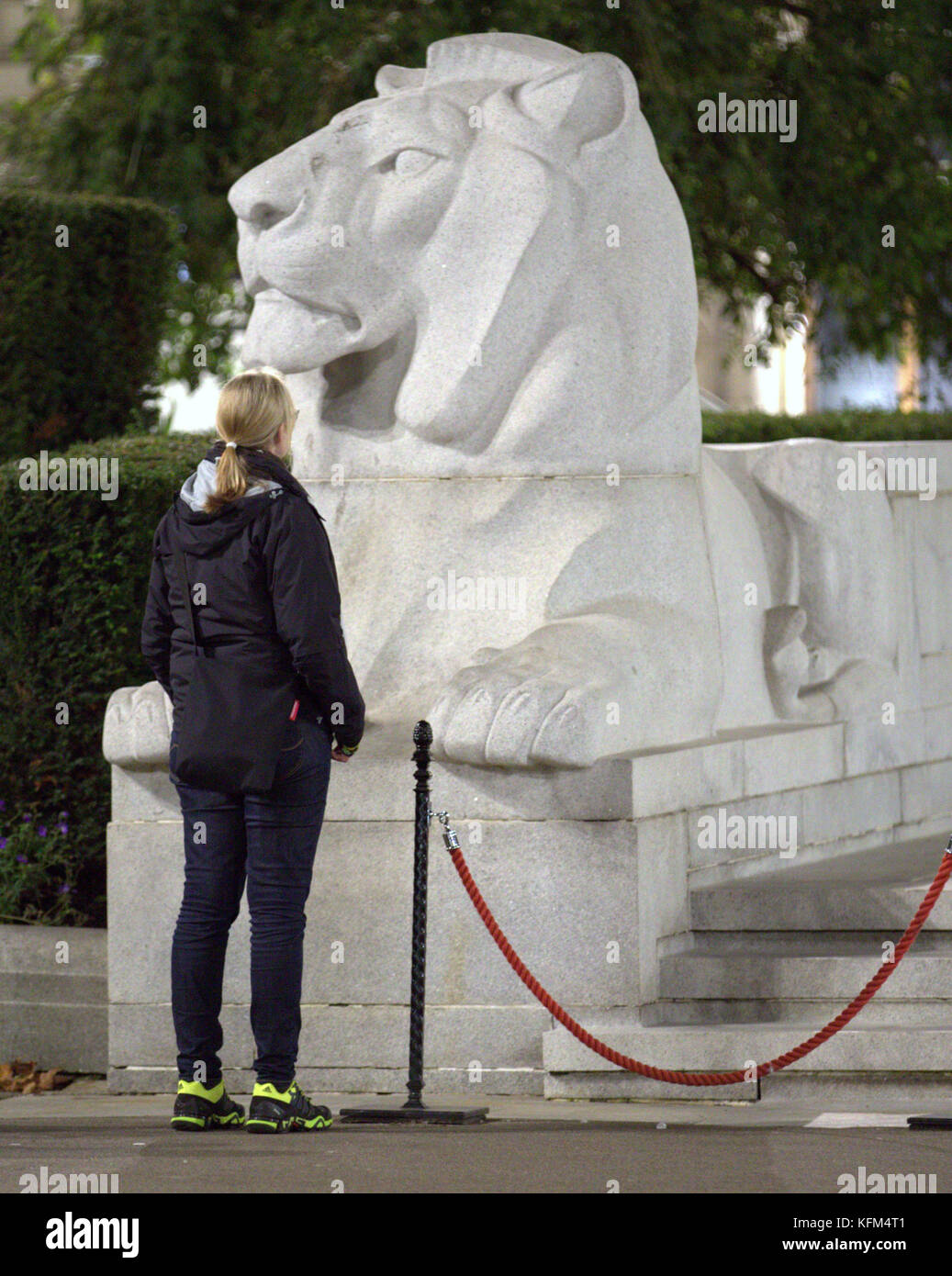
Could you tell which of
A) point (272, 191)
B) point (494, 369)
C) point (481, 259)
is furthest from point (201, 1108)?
point (272, 191)

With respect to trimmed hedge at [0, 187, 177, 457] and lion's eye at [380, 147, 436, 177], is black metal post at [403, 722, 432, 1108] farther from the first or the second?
trimmed hedge at [0, 187, 177, 457]

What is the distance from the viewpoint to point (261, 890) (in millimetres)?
6367

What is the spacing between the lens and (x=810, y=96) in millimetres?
13445

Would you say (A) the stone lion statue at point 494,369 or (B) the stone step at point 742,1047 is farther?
(A) the stone lion statue at point 494,369

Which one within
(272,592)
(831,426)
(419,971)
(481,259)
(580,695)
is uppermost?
(831,426)

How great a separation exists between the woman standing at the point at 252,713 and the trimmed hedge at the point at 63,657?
93.2 inches

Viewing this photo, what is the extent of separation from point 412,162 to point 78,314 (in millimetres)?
2990

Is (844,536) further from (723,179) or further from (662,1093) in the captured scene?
(723,179)

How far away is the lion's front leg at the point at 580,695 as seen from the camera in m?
7.16

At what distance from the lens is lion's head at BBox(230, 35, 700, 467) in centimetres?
787

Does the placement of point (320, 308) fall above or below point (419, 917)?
above

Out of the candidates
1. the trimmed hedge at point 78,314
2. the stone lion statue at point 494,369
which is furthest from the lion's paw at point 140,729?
the trimmed hedge at point 78,314

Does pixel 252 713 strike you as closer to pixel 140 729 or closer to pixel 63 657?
pixel 140 729

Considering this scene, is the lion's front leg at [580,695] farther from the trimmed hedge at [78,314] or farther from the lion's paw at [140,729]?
the trimmed hedge at [78,314]
